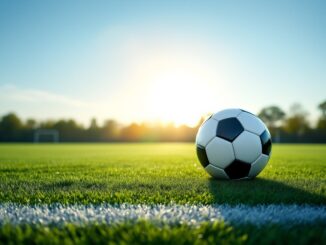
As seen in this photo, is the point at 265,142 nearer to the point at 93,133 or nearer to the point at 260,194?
the point at 260,194

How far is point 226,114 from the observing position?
482 cm

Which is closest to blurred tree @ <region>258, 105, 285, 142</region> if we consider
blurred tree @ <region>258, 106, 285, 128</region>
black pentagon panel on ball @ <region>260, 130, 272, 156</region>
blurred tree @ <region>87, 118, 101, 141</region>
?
blurred tree @ <region>258, 106, 285, 128</region>

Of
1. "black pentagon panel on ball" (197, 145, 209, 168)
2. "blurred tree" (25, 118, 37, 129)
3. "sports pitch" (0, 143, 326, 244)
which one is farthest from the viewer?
"blurred tree" (25, 118, 37, 129)

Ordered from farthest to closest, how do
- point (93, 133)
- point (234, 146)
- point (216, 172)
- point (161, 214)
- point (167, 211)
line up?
1. point (93, 133)
2. point (216, 172)
3. point (234, 146)
4. point (167, 211)
5. point (161, 214)

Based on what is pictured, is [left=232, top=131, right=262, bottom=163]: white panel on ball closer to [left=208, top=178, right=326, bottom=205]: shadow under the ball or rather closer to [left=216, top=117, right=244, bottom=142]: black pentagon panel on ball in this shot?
[left=216, top=117, right=244, bottom=142]: black pentagon panel on ball

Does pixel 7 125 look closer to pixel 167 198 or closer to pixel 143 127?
pixel 143 127

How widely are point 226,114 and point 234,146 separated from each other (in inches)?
20.1

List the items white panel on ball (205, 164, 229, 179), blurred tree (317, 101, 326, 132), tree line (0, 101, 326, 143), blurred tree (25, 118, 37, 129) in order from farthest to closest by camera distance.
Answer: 1. blurred tree (25, 118, 37, 129)
2. blurred tree (317, 101, 326, 132)
3. tree line (0, 101, 326, 143)
4. white panel on ball (205, 164, 229, 179)

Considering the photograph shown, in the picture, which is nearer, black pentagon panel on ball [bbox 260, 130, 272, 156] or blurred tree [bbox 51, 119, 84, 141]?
black pentagon panel on ball [bbox 260, 130, 272, 156]

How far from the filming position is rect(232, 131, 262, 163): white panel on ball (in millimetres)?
4508

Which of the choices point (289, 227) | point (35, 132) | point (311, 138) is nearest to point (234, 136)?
point (289, 227)

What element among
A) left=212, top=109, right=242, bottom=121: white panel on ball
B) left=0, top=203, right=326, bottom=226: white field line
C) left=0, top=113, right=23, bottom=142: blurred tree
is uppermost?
left=0, top=113, right=23, bottom=142: blurred tree

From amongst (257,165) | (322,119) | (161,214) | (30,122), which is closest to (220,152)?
(257,165)

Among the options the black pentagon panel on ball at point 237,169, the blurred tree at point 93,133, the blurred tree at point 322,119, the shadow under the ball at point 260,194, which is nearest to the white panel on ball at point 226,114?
the black pentagon panel on ball at point 237,169
